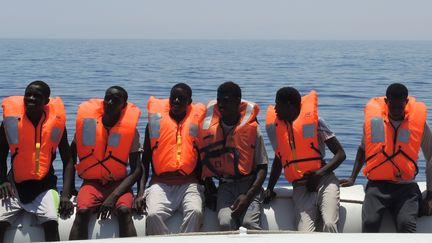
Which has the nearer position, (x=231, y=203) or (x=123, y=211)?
(x=123, y=211)

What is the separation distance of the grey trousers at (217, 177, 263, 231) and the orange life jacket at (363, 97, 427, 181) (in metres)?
→ 1.05

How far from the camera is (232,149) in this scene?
719 centimetres

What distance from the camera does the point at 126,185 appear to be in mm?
6953

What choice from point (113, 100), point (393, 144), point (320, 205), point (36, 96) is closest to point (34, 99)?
point (36, 96)

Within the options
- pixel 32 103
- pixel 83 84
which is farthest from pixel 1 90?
pixel 32 103

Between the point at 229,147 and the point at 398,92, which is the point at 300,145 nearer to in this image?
the point at 229,147

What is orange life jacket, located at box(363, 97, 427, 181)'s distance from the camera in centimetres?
703

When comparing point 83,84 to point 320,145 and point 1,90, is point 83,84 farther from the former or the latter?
point 320,145

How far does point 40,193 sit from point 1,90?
22976mm

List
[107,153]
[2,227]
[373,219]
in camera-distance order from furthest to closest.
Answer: [107,153] < [373,219] < [2,227]

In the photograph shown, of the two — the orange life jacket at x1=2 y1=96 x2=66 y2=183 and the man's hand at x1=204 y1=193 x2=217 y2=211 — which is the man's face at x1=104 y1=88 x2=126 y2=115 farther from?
the man's hand at x1=204 y1=193 x2=217 y2=211

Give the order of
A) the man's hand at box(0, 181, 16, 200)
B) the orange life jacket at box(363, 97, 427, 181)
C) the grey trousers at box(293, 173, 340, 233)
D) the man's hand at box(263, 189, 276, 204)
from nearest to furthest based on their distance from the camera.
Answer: the man's hand at box(0, 181, 16, 200) < the grey trousers at box(293, 173, 340, 233) < the orange life jacket at box(363, 97, 427, 181) < the man's hand at box(263, 189, 276, 204)

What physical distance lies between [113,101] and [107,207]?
0.98 metres

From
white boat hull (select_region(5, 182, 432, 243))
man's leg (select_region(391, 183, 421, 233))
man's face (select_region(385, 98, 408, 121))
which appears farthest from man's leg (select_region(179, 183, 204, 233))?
man's face (select_region(385, 98, 408, 121))
